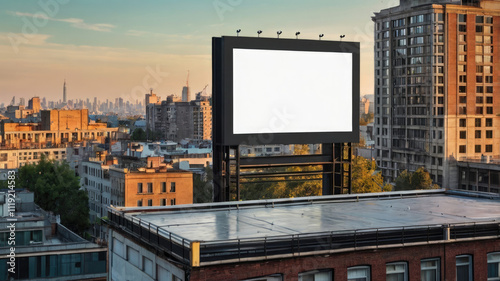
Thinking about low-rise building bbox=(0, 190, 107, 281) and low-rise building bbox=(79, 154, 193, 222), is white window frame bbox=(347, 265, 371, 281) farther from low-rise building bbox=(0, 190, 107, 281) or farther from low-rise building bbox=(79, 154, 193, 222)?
low-rise building bbox=(79, 154, 193, 222)

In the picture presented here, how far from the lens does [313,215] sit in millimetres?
30672

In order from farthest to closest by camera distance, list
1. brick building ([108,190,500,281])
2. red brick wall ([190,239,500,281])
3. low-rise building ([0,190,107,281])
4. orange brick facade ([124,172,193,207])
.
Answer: orange brick facade ([124,172,193,207]) → low-rise building ([0,190,107,281]) → brick building ([108,190,500,281]) → red brick wall ([190,239,500,281])

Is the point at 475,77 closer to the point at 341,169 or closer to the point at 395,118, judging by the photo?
the point at 395,118

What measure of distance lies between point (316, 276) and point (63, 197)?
69158mm

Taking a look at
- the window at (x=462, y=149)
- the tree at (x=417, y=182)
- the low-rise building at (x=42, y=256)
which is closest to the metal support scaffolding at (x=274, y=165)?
the low-rise building at (x=42, y=256)

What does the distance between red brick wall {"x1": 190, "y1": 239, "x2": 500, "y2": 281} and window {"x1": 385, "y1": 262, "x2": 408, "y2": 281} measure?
186mm

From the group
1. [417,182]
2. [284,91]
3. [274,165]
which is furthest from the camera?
[417,182]

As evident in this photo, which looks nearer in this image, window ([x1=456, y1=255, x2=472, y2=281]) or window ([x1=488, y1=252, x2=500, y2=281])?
window ([x1=456, y1=255, x2=472, y2=281])

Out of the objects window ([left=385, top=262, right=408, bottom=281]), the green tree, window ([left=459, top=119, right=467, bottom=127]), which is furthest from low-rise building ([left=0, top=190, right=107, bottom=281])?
window ([left=459, top=119, right=467, bottom=127])

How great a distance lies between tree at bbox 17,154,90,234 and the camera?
3386 inches

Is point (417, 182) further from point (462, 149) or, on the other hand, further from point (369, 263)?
point (369, 263)

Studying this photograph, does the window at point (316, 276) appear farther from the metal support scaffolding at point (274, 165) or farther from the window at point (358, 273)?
the metal support scaffolding at point (274, 165)

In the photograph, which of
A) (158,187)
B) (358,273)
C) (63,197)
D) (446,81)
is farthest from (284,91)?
(446,81)

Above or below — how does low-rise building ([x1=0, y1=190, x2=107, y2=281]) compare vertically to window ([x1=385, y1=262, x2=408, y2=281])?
below
